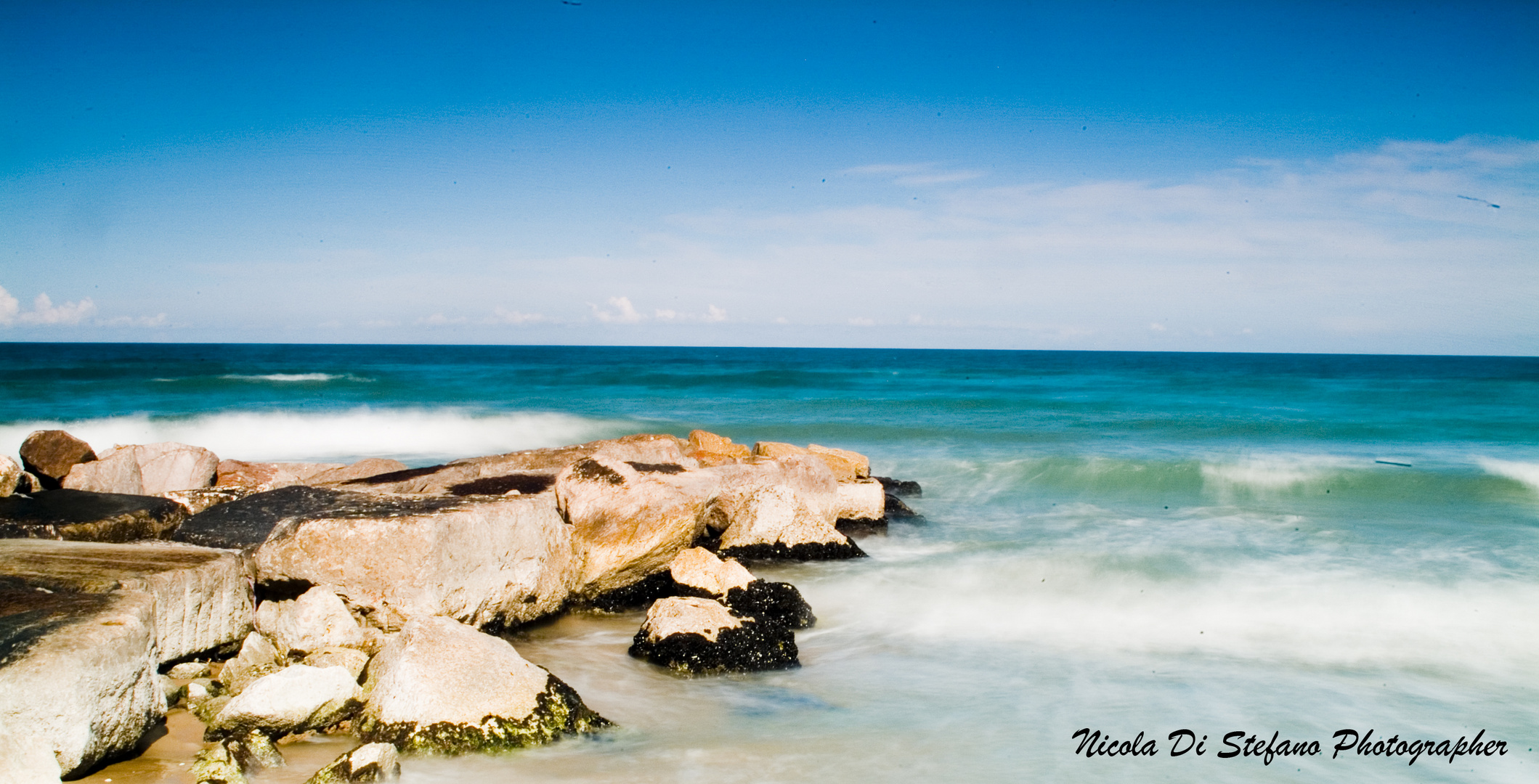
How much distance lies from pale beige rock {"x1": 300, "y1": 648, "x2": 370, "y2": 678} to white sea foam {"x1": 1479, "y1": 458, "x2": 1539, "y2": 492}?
50.8ft

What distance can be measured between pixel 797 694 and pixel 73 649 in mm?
3232

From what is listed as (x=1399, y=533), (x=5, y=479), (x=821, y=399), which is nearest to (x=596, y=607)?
(x=5, y=479)

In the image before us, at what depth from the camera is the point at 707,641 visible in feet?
17.4

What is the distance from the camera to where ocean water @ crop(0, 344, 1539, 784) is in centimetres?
450

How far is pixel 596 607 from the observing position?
6.36 metres

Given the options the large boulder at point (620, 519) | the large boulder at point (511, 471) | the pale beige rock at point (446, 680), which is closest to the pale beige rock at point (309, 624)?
the pale beige rock at point (446, 680)

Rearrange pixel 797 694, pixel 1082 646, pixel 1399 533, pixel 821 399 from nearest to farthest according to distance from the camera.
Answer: pixel 797 694
pixel 1082 646
pixel 1399 533
pixel 821 399

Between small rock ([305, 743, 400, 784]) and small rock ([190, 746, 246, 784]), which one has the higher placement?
small rock ([190, 746, 246, 784])

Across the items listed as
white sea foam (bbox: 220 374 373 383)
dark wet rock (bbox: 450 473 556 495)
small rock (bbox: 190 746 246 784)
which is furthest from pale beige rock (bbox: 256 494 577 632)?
white sea foam (bbox: 220 374 373 383)

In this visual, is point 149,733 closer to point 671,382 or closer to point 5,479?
point 5,479

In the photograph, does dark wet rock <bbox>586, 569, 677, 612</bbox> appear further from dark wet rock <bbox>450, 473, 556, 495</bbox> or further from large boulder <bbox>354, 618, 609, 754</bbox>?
large boulder <bbox>354, 618, 609, 754</bbox>

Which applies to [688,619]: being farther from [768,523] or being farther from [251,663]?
[768,523]

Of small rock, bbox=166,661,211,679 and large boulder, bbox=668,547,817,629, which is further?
large boulder, bbox=668,547,817,629

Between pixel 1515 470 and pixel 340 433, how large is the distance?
72.0ft
